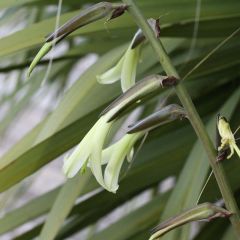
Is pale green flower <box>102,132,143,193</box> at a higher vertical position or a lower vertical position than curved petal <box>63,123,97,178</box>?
lower

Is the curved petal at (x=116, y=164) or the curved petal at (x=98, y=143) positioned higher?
the curved petal at (x=98, y=143)

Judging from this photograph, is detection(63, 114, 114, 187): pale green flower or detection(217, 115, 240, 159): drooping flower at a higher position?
detection(63, 114, 114, 187): pale green flower

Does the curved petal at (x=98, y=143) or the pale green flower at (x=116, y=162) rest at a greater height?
the curved petal at (x=98, y=143)

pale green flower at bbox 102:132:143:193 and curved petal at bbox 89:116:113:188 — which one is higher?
curved petal at bbox 89:116:113:188

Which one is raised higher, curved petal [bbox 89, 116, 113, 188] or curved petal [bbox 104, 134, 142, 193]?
curved petal [bbox 89, 116, 113, 188]

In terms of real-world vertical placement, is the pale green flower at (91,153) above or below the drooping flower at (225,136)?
above

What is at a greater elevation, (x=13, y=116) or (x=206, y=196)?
(x=13, y=116)

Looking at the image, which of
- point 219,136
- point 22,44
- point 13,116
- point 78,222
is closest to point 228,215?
point 219,136

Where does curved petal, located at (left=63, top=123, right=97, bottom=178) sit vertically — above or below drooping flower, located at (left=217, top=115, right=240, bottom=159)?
above

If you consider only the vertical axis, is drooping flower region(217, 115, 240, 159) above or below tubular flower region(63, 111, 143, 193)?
below

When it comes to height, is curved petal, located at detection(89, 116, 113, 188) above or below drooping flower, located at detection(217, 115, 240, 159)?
above

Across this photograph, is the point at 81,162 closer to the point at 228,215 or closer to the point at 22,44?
the point at 228,215
